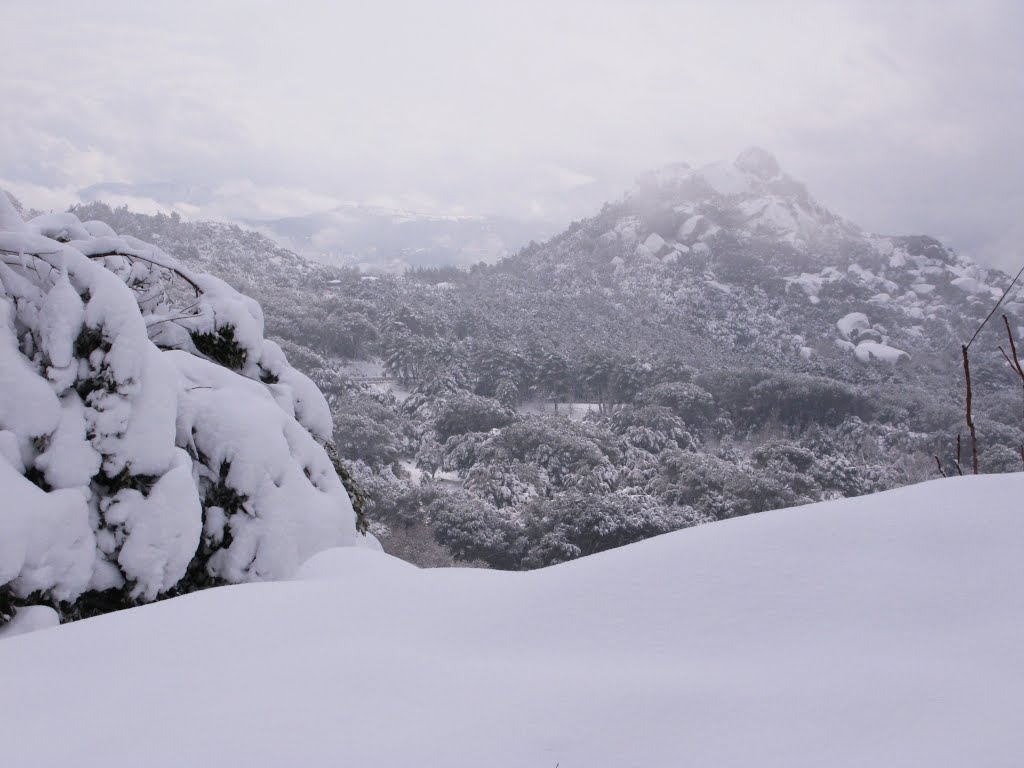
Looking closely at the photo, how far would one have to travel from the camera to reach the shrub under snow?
139 inches

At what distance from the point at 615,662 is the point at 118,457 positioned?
329 cm

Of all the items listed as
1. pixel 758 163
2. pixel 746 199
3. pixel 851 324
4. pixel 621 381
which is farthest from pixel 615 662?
pixel 758 163

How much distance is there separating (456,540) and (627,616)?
16.1 meters

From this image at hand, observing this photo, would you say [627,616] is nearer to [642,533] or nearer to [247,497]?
[247,497]

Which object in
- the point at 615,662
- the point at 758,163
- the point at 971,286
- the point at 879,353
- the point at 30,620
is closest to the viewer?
the point at 615,662

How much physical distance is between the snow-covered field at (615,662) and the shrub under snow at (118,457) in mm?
1575

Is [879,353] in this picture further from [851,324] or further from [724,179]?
[724,179]

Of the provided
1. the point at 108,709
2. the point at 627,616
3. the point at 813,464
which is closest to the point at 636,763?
the point at 627,616

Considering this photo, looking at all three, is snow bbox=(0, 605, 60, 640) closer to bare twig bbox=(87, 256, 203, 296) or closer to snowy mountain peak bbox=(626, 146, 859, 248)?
bare twig bbox=(87, 256, 203, 296)

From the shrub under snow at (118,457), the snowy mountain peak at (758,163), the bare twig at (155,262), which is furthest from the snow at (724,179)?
the shrub under snow at (118,457)

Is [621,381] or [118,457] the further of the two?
[621,381]

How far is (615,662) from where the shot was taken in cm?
169

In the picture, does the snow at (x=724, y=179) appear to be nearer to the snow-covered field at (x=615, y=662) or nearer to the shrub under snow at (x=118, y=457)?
the shrub under snow at (x=118, y=457)

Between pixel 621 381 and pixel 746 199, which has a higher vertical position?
pixel 746 199
